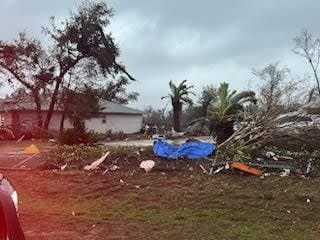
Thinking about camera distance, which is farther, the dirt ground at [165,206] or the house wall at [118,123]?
the house wall at [118,123]

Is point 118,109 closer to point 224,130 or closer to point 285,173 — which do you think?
point 224,130

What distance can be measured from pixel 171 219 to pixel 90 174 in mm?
4126

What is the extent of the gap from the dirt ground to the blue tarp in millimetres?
1232

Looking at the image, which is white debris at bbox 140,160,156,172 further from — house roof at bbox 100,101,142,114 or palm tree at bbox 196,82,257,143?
house roof at bbox 100,101,142,114

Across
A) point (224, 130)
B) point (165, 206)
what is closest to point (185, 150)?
point (224, 130)

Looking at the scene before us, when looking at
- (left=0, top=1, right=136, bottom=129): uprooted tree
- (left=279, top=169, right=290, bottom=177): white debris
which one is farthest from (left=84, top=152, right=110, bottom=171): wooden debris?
(left=0, top=1, right=136, bottom=129): uprooted tree

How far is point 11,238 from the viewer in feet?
11.8

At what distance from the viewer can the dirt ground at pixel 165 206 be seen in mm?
7684

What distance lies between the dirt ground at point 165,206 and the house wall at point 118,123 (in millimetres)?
40870

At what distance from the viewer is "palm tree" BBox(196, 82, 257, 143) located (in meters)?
15.5

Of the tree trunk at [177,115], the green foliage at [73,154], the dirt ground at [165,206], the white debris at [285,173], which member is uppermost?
the tree trunk at [177,115]

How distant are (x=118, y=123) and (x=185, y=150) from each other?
43.9m

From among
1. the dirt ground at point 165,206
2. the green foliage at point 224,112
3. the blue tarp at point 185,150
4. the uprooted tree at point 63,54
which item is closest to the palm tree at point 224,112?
the green foliage at point 224,112

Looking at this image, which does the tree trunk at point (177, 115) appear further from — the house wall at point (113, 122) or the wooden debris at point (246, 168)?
the wooden debris at point (246, 168)
